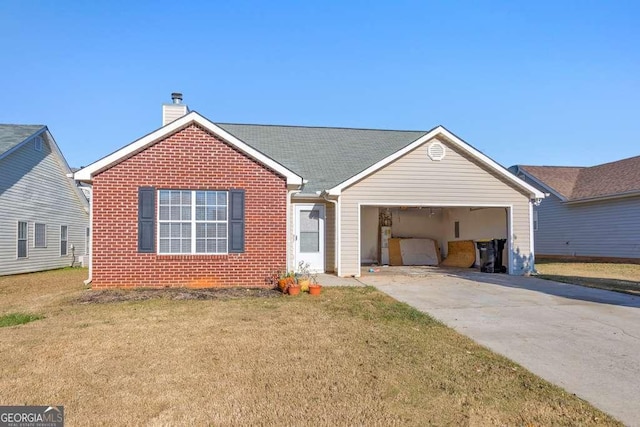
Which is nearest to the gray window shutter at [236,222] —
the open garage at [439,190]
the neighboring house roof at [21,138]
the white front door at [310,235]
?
the open garage at [439,190]

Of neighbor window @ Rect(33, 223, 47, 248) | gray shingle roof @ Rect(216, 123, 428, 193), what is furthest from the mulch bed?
neighbor window @ Rect(33, 223, 47, 248)

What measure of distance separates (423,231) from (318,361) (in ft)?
49.4

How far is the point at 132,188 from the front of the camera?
10.4 m

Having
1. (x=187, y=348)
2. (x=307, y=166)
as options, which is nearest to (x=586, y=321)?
(x=187, y=348)

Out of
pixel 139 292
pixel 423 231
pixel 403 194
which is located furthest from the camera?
pixel 423 231

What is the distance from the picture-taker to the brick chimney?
48.2 feet

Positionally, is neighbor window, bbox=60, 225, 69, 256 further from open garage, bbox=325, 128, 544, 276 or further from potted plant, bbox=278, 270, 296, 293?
potted plant, bbox=278, 270, 296, 293

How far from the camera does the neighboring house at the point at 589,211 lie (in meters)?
19.2

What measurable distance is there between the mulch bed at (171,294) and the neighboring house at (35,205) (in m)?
7.35

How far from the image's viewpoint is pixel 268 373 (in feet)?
15.2

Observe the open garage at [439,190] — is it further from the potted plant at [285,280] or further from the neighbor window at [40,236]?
the neighbor window at [40,236]

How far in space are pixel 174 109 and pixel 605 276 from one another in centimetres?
1558

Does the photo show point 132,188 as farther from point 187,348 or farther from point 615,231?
point 615,231

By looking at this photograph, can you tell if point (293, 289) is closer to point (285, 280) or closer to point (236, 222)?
point (285, 280)
